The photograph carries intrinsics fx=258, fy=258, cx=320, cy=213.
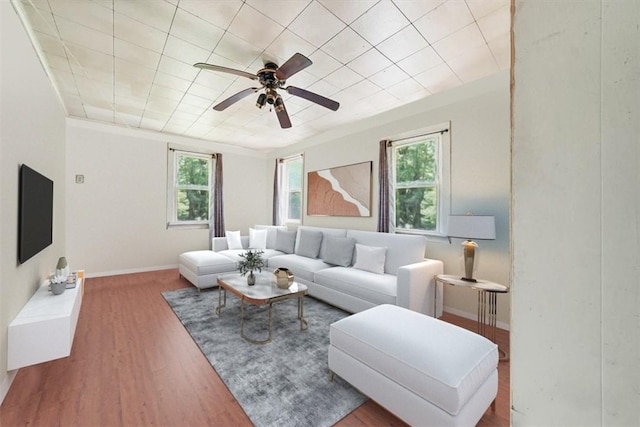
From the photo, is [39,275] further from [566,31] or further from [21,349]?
[566,31]

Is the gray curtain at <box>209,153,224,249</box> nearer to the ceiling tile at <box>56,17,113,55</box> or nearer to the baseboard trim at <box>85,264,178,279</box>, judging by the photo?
the baseboard trim at <box>85,264,178,279</box>

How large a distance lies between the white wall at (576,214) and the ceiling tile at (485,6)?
6.32 ft

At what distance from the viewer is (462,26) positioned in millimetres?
2006

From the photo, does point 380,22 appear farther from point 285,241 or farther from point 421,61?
point 285,241

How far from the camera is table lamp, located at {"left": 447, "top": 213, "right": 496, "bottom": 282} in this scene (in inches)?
94.7

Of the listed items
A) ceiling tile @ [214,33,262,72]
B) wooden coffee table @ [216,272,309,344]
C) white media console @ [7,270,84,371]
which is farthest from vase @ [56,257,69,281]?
ceiling tile @ [214,33,262,72]

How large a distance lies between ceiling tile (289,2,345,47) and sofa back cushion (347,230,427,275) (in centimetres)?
229

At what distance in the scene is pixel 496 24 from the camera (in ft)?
6.48

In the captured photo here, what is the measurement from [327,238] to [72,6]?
11.2ft

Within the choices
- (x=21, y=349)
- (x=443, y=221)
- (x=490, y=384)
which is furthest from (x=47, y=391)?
(x=443, y=221)

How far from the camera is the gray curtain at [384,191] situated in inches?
146

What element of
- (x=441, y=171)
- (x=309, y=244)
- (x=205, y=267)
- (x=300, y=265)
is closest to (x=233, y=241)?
(x=205, y=267)

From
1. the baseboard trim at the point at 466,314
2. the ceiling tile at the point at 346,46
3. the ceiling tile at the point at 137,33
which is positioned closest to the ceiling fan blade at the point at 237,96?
the ceiling tile at the point at 137,33

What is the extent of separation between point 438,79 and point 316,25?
4.91 ft
